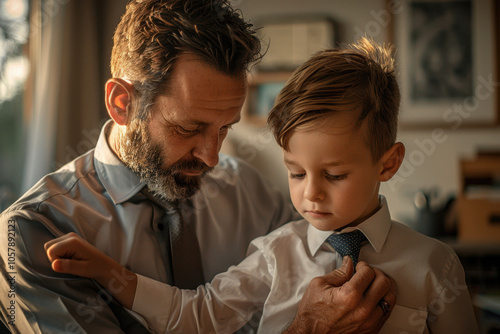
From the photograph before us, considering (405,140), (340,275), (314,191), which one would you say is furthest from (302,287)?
(405,140)

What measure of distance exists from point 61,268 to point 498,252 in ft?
7.89

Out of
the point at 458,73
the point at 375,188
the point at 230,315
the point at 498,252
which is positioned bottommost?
the point at 498,252

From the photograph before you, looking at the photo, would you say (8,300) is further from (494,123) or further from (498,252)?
(494,123)

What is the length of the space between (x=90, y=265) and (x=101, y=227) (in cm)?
18

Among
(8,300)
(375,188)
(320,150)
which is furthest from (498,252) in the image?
(8,300)

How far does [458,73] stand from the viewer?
117 inches

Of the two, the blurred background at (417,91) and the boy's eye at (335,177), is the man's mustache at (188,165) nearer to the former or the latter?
the boy's eye at (335,177)

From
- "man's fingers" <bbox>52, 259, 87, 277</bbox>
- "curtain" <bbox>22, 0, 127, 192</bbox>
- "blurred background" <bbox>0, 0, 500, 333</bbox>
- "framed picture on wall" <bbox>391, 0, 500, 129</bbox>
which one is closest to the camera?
"man's fingers" <bbox>52, 259, 87, 277</bbox>

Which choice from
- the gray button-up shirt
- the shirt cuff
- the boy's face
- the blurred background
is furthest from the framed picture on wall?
the shirt cuff

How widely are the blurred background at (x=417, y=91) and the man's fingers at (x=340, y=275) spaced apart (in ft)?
5.66

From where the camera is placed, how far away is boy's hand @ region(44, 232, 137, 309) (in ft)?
2.80

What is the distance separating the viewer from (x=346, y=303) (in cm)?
88

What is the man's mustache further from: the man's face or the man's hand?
the man's hand

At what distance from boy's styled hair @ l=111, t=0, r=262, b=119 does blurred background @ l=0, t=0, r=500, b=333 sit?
52.9 inches
